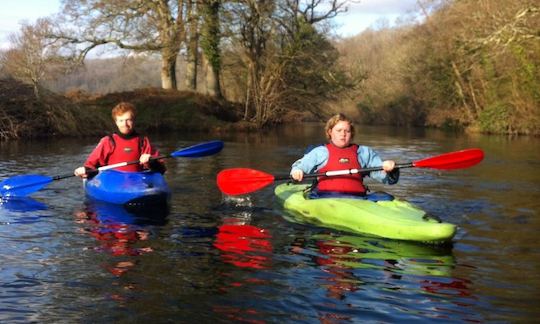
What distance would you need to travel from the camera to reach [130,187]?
730 cm

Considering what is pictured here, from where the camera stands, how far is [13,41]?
1126 inches

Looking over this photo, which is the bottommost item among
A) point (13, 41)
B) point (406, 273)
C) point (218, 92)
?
point (406, 273)

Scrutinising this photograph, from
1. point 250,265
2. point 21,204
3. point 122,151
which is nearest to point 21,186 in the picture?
point 21,204

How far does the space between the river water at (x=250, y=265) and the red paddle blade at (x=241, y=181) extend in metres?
0.29

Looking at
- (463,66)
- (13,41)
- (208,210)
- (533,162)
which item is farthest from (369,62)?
(208,210)

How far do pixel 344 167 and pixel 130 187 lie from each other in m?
2.51

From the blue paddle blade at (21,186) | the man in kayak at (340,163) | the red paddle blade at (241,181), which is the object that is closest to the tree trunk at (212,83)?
the blue paddle blade at (21,186)

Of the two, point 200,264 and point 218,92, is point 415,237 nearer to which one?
point 200,264

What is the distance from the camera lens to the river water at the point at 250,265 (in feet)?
12.6

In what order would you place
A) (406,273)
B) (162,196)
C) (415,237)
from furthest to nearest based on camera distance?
1. (162,196)
2. (415,237)
3. (406,273)

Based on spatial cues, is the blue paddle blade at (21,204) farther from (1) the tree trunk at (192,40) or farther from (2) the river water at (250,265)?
(1) the tree trunk at (192,40)

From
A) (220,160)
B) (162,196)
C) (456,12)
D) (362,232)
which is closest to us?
(362,232)

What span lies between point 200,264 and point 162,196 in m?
2.63

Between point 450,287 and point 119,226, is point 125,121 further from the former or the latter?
point 450,287
